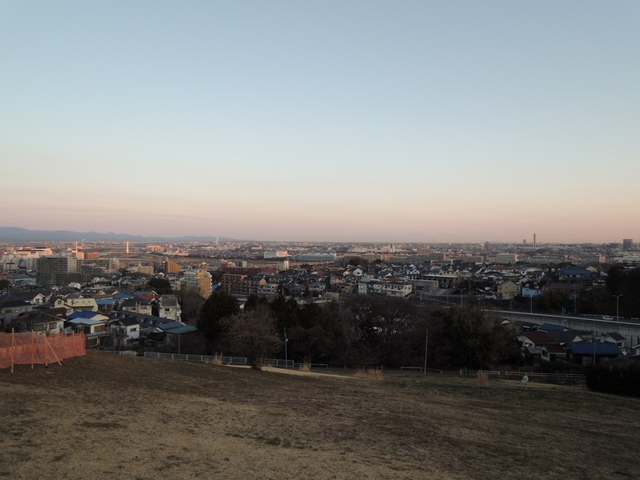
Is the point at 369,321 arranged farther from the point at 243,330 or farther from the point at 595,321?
the point at 595,321

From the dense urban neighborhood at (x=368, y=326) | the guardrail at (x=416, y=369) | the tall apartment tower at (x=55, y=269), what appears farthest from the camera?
the tall apartment tower at (x=55, y=269)

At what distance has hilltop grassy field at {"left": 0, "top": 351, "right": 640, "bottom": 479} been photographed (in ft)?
16.8

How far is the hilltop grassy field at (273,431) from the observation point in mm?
5105

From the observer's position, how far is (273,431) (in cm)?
673

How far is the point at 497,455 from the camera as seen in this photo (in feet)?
21.3

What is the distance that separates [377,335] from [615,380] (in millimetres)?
11589

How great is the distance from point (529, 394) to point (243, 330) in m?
9.81

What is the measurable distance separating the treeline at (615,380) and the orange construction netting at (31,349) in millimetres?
15643

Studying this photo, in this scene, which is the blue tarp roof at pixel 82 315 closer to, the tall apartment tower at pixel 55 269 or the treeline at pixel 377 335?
the treeline at pixel 377 335

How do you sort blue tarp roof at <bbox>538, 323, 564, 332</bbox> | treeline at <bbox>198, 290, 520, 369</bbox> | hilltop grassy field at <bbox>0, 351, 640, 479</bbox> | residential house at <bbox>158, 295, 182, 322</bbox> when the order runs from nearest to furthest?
hilltop grassy field at <bbox>0, 351, 640, 479</bbox>, treeline at <bbox>198, 290, 520, 369</bbox>, blue tarp roof at <bbox>538, 323, 564, 332</bbox>, residential house at <bbox>158, 295, 182, 322</bbox>

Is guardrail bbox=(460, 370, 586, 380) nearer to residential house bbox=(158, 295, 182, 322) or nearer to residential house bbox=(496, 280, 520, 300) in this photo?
residential house bbox=(158, 295, 182, 322)

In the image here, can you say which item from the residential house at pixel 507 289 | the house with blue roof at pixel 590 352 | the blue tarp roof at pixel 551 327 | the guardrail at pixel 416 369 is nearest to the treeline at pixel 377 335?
the guardrail at pixel 416 369

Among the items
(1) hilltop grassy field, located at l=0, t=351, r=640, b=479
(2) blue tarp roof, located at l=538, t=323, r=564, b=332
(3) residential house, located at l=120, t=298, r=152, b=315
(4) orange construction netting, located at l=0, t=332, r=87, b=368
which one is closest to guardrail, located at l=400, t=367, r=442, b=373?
(1) hilltop grassy field, located at l=0, t=351, r=640, b=479

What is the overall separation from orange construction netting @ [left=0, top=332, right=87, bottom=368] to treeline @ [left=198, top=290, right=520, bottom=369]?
395 inches
